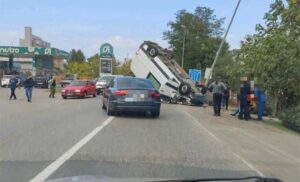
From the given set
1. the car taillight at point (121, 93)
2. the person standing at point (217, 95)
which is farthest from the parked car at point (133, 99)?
the person standing at point (217, 95)

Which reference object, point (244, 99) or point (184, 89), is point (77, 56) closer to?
point (184, 89)

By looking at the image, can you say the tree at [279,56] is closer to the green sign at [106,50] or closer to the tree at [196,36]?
the green sign at [106,50]

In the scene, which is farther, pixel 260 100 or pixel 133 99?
pixel 260 100

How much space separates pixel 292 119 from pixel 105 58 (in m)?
34.7

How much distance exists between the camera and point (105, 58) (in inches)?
2160

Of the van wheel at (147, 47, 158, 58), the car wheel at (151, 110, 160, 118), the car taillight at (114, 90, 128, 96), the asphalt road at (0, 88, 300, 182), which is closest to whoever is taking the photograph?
the asphalt road at (0, 88, 300, 182)

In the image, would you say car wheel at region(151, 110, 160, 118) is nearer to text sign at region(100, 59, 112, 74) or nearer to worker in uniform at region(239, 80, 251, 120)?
worker in uniform at region(239, 80, 251, 120)

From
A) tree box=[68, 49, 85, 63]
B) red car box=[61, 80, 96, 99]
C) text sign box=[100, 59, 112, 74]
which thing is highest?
tree box=[68, 49, 85, 63]

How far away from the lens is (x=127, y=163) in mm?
10180

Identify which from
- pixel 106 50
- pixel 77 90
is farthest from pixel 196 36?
pixel 77 90

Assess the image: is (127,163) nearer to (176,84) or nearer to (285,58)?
(285,58)

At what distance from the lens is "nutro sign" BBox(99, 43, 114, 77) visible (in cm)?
5466

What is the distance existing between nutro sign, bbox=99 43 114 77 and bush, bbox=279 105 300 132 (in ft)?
108

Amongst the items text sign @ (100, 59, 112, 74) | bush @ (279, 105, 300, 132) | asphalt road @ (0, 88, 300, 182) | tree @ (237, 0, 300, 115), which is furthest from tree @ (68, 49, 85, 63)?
asphalt road @ (0, 88, 300, 182)
